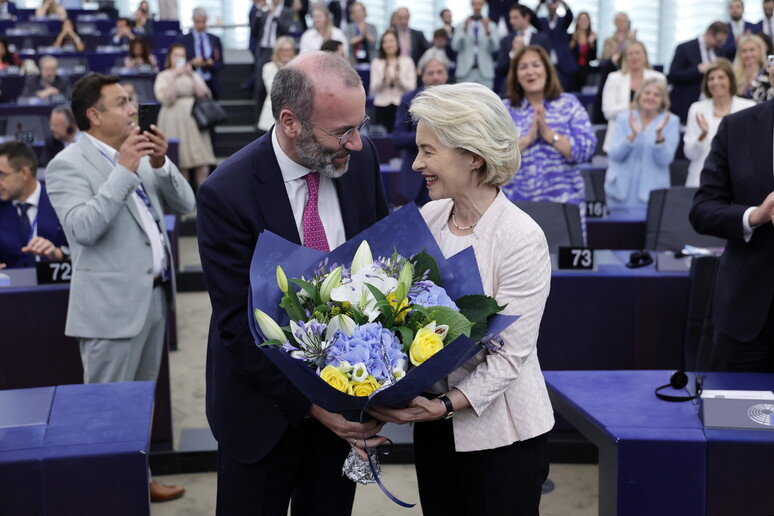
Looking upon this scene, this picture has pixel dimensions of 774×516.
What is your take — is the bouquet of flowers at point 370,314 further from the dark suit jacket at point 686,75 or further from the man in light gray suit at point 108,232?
the dark suit jacket at point 686,75

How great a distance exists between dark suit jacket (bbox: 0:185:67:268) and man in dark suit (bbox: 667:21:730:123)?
6.60 m

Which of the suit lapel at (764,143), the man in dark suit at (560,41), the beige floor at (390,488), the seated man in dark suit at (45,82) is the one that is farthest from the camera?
the man in dark suit at (560,41)

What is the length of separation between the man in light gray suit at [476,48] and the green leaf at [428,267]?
9153 millimetres

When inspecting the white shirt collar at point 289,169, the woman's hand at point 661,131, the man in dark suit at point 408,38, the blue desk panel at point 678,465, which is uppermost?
the man in dark suit at point 408,38

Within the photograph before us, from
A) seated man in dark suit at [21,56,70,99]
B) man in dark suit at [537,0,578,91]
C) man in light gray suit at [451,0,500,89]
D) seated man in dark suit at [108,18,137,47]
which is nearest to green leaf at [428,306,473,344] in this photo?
seated man in dark suit at [21,56,70,99]

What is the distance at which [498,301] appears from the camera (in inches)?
71.3

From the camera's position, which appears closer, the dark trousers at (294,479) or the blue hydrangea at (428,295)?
the blue hydrangea at (428,295)

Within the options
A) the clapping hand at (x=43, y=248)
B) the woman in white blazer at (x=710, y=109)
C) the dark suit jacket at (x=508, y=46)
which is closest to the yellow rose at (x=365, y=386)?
the clapping hand at (x=43, y=248)

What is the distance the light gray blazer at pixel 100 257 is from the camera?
3.03m

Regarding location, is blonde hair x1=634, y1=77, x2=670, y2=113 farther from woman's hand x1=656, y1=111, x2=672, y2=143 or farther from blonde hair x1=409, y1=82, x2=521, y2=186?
blonde hair x1=409, y1=82, x2=521, y2=186

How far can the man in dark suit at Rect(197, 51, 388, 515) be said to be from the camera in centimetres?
183

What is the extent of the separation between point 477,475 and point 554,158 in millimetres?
2407

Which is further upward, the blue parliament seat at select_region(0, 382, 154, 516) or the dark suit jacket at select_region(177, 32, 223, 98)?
the dark suit jacket at select_region(177, 32, 223, 98)

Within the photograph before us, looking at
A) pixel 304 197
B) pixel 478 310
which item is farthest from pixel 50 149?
pixel 478 310
